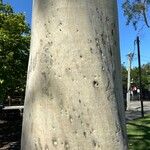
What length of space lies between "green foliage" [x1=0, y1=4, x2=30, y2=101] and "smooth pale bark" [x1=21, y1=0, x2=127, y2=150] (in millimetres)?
12967

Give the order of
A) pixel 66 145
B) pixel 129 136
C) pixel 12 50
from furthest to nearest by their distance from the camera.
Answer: pixel 12 50
pixel 129 136
pixel 66 145

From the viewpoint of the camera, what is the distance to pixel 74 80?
268 cm

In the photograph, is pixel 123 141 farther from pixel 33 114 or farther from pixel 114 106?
pixel 33 114

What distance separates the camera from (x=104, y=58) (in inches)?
108

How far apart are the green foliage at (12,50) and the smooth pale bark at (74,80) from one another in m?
13.0

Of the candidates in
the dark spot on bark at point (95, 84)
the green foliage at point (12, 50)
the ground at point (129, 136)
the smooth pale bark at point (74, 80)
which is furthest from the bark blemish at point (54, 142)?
the green foliage at point (12, 50)

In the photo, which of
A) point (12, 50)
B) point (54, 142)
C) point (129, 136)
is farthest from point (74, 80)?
point (12, 50)

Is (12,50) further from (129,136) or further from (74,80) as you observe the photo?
(74,80)

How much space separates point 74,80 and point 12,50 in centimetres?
1426

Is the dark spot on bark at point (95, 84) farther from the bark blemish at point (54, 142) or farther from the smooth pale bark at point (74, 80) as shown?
the bark blemish at point (54, 142)

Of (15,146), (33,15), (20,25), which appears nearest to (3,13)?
(20,25)

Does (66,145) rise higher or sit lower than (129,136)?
higher

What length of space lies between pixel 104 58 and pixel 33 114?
536 mm

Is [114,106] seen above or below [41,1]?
below
